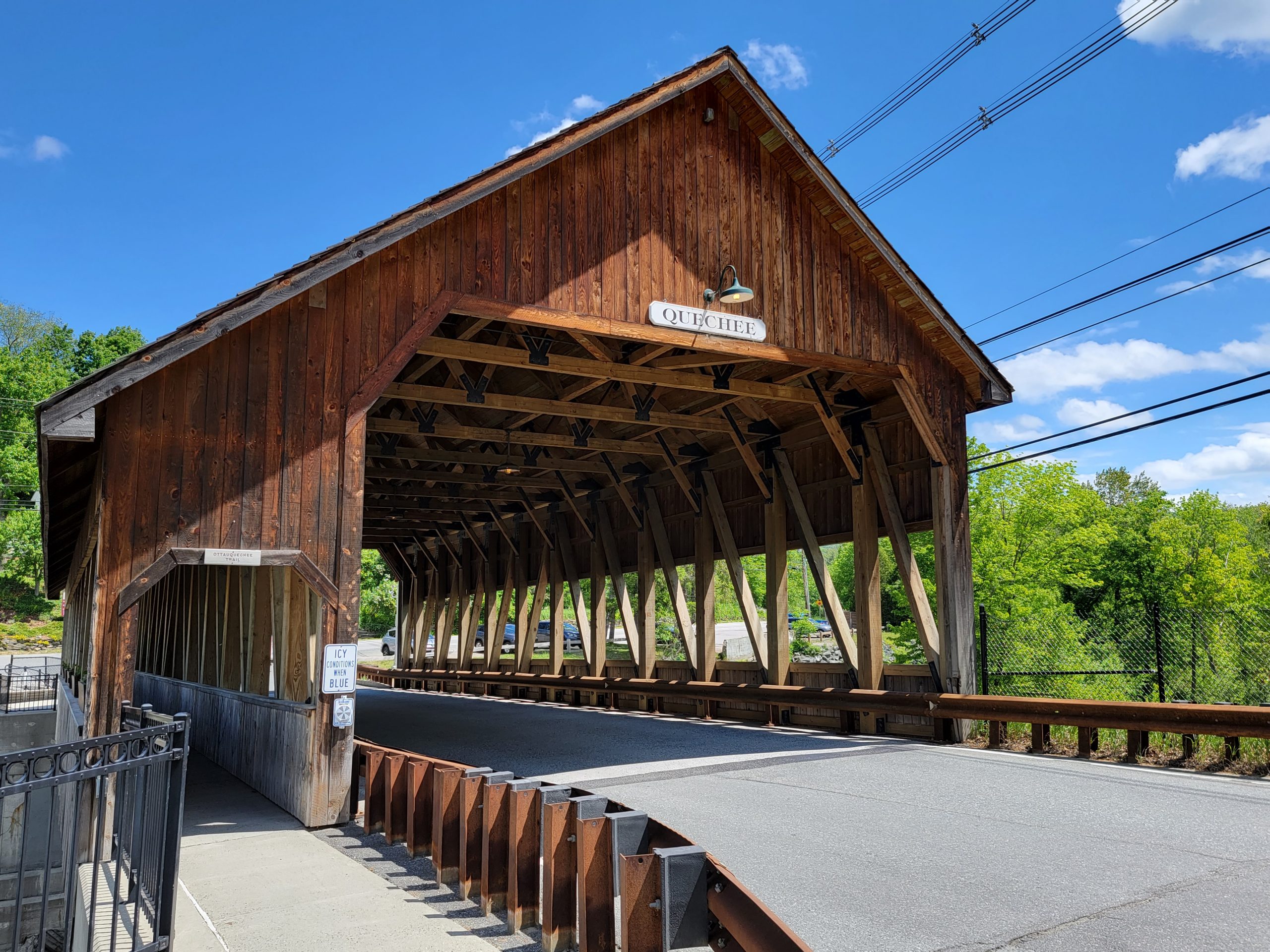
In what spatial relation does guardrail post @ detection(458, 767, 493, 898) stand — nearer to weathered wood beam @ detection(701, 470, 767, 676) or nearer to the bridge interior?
the bridge interior

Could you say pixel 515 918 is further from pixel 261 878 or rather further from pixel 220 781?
pixel 220 781

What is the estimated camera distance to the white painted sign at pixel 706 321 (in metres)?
10.3

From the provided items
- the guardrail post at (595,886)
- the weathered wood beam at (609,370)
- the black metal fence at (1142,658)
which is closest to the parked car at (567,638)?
the black metal fence at (1142,658)

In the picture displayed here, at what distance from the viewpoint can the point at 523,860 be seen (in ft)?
17.6

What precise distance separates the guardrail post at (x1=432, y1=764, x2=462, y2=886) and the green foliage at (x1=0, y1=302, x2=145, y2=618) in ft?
125

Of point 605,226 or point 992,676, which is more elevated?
point 605,226

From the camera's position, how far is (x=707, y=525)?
678 inches

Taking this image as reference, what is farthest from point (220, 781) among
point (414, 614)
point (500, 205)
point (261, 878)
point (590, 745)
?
point (414, 614)

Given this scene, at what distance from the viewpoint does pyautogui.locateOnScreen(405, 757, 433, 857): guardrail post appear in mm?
6855

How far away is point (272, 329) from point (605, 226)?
139 inches

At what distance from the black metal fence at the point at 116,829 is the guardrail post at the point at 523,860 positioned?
1680mm

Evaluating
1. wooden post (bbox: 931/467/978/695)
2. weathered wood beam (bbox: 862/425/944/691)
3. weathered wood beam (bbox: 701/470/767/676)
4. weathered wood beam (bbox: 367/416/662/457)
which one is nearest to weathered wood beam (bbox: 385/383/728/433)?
weathered wood beam (bbox: 367/416/662/457)

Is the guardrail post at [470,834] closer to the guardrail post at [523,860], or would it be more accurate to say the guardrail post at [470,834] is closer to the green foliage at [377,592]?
the guardrail post at [523,860]

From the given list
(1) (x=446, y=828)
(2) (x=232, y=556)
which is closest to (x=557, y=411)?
(2) (x=232, y=556)
